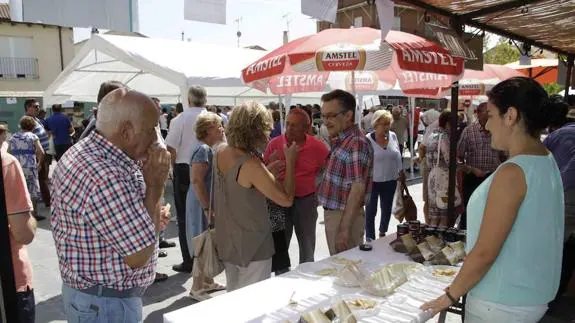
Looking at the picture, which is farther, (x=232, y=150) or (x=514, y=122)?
(x=232, y=150)

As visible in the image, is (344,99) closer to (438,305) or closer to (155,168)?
(438,305)

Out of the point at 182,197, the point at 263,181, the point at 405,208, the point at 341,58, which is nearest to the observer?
the point at 263,181

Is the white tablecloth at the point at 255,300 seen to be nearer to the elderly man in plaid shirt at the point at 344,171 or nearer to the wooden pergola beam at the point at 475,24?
the elderly man in plaid shirt at the point at 344,171

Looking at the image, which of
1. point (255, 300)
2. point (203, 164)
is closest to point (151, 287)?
point (203, 164)

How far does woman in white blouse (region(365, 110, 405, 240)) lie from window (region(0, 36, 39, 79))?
25.5 m

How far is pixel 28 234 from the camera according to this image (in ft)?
6.48

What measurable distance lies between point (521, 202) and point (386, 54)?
2412 millimetres

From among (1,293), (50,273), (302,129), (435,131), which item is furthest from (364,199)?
(50,273)

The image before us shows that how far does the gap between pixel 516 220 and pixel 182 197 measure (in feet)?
12.8

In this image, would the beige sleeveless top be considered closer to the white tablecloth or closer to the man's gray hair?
the white tablecloth

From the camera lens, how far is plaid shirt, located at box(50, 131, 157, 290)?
1444 millimetres

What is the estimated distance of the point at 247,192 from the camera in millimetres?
2598

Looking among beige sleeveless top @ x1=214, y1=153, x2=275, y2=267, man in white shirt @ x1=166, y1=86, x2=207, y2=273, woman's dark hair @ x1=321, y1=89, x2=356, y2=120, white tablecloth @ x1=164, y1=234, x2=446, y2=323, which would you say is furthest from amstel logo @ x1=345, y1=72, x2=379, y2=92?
white tablecloth @ x1=164, y1=234, x2=446, y2=323

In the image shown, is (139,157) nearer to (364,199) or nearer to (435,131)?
(364,199)
